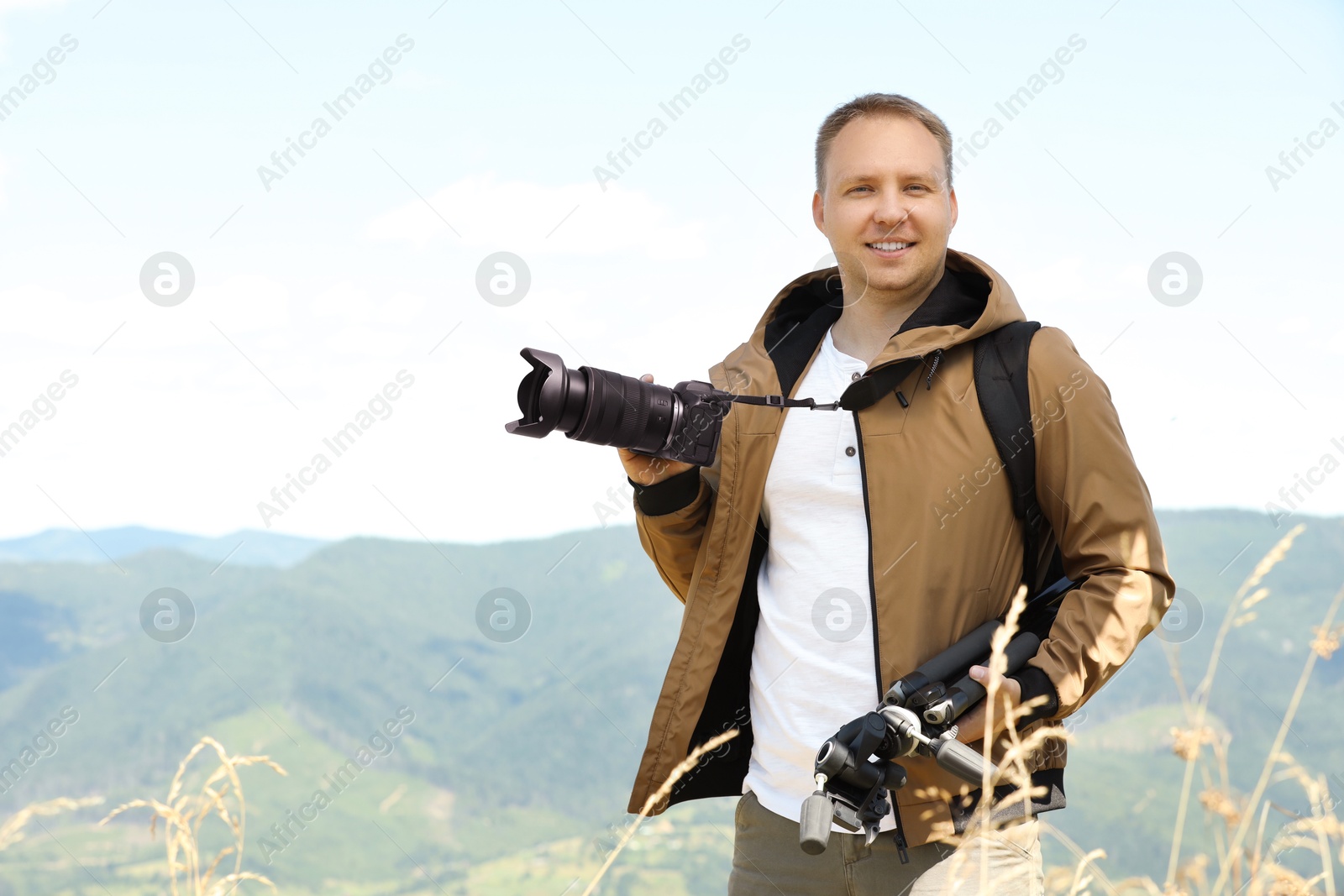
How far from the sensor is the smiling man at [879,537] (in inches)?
63.2

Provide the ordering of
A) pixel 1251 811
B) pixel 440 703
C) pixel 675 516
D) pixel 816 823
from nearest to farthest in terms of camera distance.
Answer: pixel 1251 811 < pixel 816 823 < pixel 675 516 < pixel 440 703

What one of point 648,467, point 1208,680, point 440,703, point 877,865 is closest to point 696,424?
point 648,467

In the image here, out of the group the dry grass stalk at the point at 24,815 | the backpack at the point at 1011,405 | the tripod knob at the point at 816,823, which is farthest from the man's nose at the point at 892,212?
the dry grass stalk at the point at 24,815

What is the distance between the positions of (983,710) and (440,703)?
387 ft

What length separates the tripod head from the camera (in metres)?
1.48

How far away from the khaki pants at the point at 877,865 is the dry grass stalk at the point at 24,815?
3.41 feet

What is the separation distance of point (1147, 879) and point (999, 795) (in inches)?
22.0

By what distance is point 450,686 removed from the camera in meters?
113

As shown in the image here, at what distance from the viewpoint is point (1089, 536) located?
1.62m

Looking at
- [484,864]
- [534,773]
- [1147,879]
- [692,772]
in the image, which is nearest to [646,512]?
[692,772]

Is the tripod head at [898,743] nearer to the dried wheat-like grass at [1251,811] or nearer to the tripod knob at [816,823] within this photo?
the tripod knob at [816,823]

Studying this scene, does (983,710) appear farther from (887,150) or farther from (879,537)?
(887,150)

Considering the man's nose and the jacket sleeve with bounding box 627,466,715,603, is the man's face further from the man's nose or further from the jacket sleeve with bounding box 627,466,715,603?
the jacket sleeve with bounding box 627,466,715,603

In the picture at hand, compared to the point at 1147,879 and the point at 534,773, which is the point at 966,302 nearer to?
the point at 1147,879
